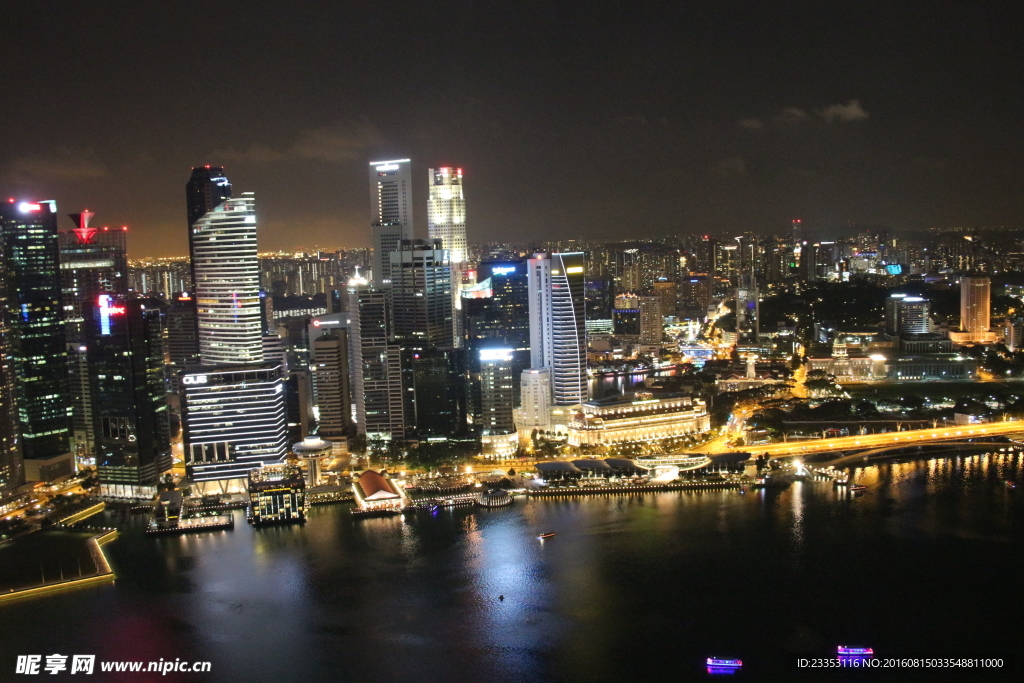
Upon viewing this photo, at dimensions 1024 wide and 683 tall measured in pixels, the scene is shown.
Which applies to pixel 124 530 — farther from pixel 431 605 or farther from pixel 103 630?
pixel 431 605

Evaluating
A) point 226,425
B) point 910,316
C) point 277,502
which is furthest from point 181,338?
point 910,316

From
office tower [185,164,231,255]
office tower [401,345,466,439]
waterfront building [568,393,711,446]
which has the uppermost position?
office tower [185,164,231,255]

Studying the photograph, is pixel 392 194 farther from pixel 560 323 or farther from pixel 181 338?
pixel 560 323

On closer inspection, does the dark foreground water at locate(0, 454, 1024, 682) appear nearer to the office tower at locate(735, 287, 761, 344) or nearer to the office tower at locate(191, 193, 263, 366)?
the office tower at locate(191, 193, 263, 366)

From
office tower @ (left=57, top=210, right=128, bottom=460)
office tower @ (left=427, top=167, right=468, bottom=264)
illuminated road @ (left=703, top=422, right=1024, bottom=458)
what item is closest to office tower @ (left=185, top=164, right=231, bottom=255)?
office tower @ (left=57, top=210, right=128, bottom=460)

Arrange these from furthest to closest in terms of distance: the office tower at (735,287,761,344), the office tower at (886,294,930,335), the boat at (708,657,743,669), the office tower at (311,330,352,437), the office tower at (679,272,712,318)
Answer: the office tower at (679,272,712,318) < the office tower at (735,287,761,344) < the office tower at (886,294,930,335) < the office tower at (311,330,352,437) < the boat at (708,657,743,669)

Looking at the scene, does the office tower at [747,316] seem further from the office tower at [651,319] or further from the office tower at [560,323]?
the office tower at [560,323]

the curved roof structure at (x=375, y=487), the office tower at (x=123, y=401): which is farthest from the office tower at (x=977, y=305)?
the office tower at (x=123, y=401)
